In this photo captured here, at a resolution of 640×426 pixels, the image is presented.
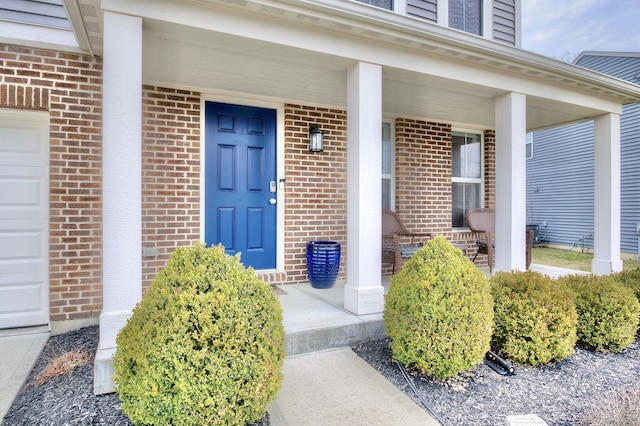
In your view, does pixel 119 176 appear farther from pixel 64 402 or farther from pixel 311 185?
pixel 311 185

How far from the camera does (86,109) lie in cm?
338

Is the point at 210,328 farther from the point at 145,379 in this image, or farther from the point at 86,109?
the point at 86,109

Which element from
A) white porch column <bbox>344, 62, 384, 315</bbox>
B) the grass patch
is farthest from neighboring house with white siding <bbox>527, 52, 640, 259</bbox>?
white porch column <bbox>344, 62, 384, 315</bbox>

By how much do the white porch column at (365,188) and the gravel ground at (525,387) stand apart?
423 millimetres

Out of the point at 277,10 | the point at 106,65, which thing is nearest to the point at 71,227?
the point at 106,65

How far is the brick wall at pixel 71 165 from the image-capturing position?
324 cm

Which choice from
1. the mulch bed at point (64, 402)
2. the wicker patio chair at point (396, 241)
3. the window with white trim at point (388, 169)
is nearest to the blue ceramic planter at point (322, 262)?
the wicker patio chair at point (396, 241)

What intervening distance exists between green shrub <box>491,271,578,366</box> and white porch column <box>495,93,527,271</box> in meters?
1.09

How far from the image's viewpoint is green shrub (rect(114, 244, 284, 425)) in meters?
1.63

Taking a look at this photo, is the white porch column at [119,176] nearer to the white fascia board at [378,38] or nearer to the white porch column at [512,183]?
the white fascia board at [378,38]

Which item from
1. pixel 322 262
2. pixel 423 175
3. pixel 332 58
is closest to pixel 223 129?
pixel 332 58

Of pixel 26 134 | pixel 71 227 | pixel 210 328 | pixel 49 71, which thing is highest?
pixel 49 71

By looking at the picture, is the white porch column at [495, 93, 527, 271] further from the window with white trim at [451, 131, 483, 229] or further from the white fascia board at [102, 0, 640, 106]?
the window with white trim at [451, 131, 483, 229]

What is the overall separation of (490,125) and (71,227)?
18.1 ft
